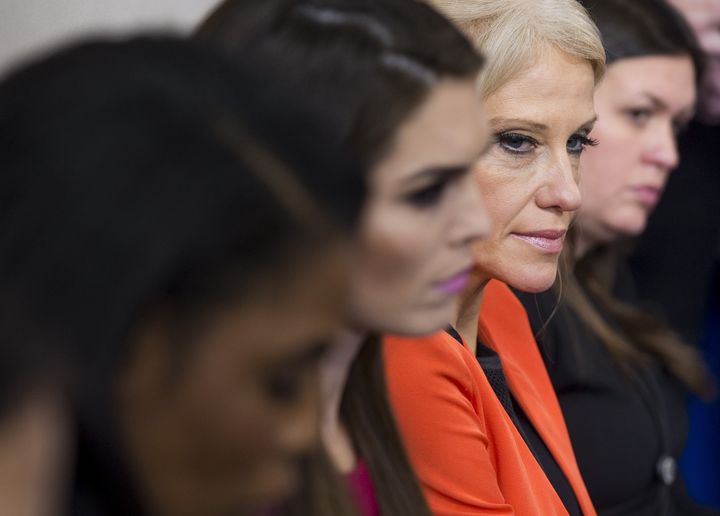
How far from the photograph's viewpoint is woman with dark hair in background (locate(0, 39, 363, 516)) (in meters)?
0.52

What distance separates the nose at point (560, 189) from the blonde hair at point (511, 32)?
0.11 m

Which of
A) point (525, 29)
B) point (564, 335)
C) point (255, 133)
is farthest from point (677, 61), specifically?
point (255, 133)

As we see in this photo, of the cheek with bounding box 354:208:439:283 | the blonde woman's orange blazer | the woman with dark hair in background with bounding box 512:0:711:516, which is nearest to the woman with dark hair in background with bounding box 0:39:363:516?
the cheek with bounding box 354:208:439:283

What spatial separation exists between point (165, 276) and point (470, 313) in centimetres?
85

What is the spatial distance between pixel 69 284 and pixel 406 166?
340mm

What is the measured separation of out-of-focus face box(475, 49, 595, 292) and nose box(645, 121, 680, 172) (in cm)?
68

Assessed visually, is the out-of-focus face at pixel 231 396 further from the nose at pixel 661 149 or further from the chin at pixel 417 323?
the nose at pixel 661 149

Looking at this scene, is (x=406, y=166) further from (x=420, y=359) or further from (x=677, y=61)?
(x=677, y=61)

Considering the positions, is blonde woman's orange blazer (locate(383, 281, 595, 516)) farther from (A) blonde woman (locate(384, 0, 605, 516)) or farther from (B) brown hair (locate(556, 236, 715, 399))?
(B) brown hair (locate(556, 236, 715, 399))

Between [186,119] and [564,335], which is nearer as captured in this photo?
[186,119]

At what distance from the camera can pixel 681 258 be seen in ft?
7.91

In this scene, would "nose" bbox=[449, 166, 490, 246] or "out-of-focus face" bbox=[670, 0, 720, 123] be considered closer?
"nose" bbox=[449, 166, 490, 246]

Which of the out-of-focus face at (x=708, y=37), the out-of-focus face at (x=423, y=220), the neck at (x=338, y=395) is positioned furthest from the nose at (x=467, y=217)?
the out-of-focus face at (x=708, y=37)

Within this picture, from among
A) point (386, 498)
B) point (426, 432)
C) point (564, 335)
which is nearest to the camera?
point (386, 498)
